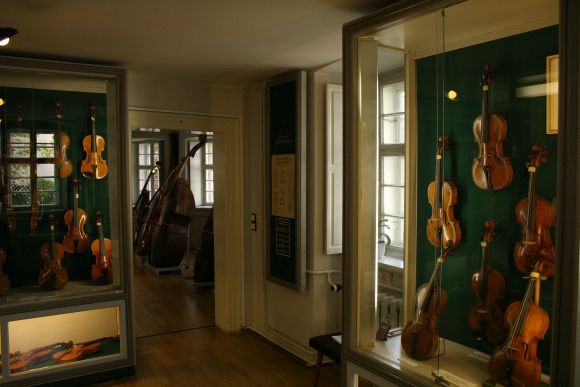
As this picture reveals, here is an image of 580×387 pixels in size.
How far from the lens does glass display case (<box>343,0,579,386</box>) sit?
6.11 feet

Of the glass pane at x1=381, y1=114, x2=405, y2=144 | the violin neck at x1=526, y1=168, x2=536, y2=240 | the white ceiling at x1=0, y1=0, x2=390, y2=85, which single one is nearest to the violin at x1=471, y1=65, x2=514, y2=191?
the violin neck at x1=526, y1=168, x2=536, y2=240

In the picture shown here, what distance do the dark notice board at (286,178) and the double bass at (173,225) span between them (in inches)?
86.1

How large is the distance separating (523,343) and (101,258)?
9.67 feet

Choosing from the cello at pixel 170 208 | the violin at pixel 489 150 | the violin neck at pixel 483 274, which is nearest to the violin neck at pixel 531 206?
the violin at pixel 489 150

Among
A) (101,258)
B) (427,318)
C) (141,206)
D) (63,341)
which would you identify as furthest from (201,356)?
(141,206)

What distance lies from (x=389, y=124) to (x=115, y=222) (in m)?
2.29

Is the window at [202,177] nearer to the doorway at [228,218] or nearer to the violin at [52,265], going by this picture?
the doorway at [228,218]

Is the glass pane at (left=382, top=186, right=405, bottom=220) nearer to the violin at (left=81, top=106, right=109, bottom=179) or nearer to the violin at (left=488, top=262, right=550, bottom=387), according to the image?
the violin at (left=488, top=262, right=550, bottom=387)

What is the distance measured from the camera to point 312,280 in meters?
4.07

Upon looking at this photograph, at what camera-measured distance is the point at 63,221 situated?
367 cm

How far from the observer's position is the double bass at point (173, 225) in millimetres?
6723

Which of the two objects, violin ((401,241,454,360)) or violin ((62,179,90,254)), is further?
violin ((62,179,90,254))

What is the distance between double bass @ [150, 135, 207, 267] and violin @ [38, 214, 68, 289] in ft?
9.66

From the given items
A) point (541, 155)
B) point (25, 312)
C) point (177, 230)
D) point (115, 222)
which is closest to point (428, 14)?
point (541, 155)
